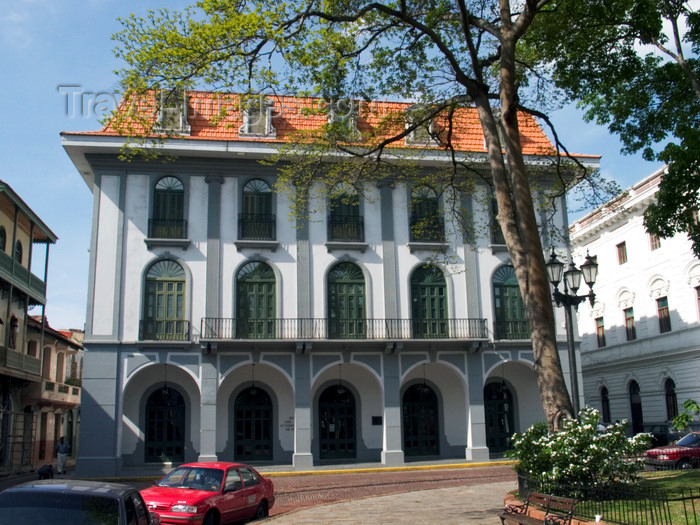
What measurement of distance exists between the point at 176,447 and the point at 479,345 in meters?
11.9

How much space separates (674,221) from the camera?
13766mm

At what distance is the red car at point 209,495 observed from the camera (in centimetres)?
1135

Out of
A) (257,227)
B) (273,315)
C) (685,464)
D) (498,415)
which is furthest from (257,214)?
(685,464)

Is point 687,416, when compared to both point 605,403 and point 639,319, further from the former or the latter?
point 605,403

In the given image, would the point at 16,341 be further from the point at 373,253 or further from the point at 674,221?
the point at 674,221

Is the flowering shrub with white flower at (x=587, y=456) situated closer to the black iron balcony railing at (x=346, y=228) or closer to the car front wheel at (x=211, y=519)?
the car front wheel at (x=211, y=519)

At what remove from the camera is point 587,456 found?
414 inches

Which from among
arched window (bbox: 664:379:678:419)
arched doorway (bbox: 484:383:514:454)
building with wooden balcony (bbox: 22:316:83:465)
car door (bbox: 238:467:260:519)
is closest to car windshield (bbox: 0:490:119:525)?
car door (bbox: 238:467:260:519)

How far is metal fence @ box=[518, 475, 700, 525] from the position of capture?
8.68 metres

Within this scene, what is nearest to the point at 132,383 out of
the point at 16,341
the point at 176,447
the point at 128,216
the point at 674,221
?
the point at 176,447

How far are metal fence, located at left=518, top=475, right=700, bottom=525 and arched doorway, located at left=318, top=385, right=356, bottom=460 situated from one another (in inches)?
627

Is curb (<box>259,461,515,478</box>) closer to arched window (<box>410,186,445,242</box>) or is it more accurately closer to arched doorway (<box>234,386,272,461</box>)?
arched doorway (<box>234,386,272,461</box>)

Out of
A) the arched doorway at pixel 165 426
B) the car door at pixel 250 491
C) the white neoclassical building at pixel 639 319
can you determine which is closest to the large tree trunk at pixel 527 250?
the car door at pixel 250 491

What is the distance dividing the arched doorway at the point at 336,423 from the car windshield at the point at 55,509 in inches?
757
